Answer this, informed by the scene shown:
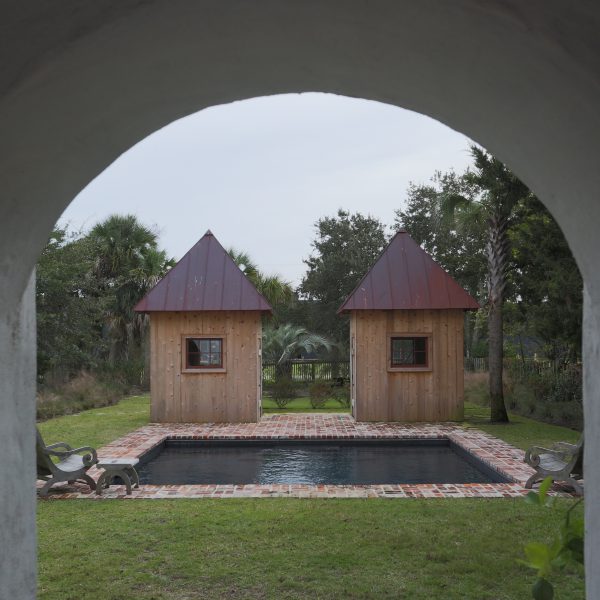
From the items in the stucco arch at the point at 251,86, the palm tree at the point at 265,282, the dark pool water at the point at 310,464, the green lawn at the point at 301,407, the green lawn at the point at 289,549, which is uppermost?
the palm tree at the point at 265,282

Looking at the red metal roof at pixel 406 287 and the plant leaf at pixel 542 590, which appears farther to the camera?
Result: the red metal roof at pixel 406 287

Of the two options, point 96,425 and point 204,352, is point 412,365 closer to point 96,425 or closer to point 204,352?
point 204,352

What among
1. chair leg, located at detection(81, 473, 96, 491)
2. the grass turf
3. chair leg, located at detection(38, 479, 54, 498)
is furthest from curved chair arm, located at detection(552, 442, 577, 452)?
chair leg, located at detection(38, 479, 54, 498)

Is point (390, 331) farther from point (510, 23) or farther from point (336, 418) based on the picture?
point (510, 23)

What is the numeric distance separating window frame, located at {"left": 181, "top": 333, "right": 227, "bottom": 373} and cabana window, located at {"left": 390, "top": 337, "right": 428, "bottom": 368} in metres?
4.19

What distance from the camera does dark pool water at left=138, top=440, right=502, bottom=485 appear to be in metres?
9.83

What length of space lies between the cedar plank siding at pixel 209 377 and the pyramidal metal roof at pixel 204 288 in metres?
0.32

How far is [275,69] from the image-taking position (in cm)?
262

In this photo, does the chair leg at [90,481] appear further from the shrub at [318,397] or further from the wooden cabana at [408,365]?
the shrub at [318,397]

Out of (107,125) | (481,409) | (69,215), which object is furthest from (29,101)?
(69,215)

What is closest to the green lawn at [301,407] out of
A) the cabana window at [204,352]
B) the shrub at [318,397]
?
the shrub at [318,397]

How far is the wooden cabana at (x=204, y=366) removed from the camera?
14680 mm

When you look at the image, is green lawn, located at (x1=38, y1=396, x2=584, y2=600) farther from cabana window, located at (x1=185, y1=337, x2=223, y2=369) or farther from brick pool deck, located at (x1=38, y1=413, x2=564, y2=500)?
cabana window, located at (x1=185, y1=337, x2=223, y2=369)

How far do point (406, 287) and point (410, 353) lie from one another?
1766 mm
